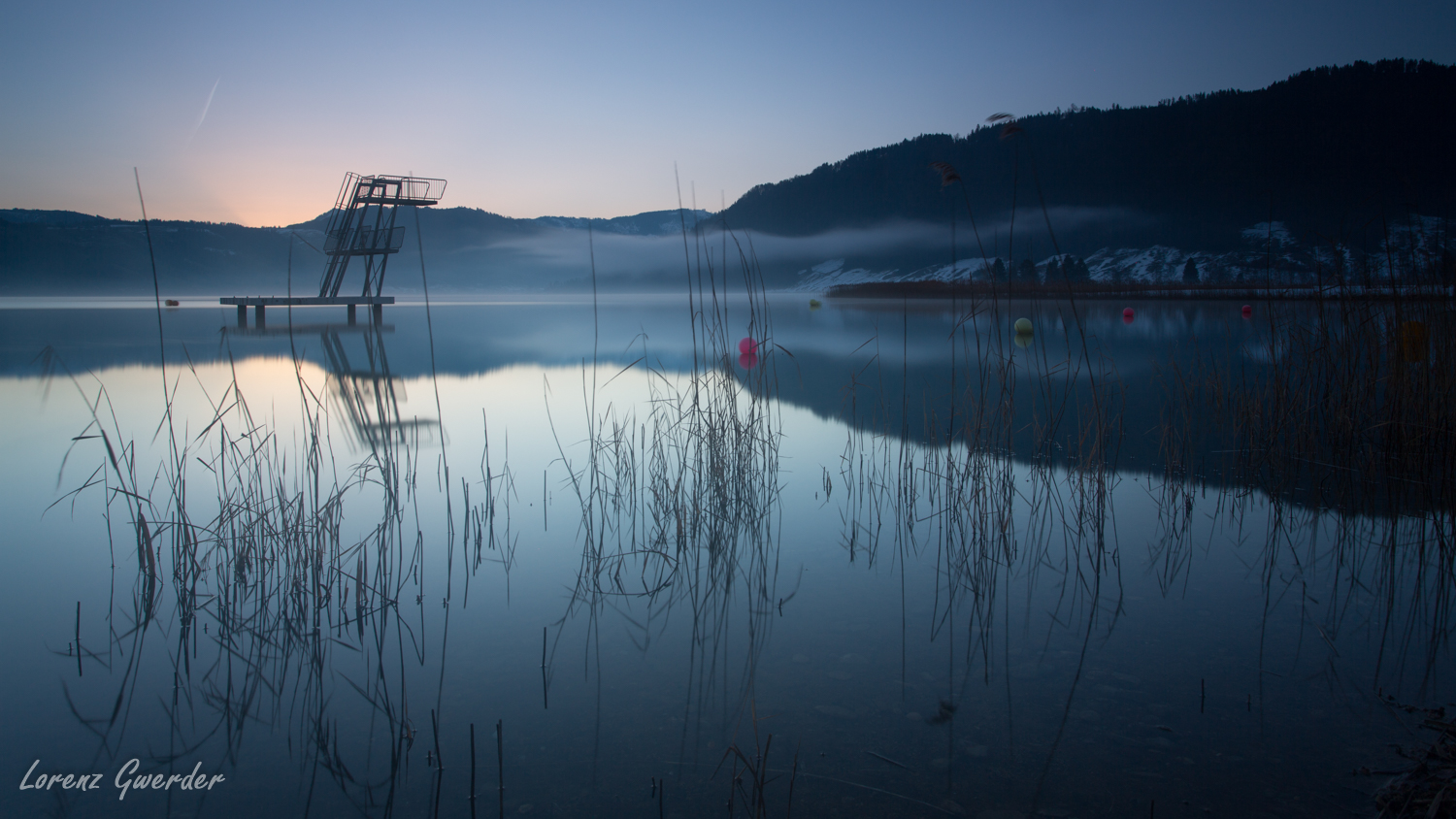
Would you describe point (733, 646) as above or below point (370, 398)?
below

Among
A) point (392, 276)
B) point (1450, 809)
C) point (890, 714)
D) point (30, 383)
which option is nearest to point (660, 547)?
point (890, 714)

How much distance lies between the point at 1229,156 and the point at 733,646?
417 ft

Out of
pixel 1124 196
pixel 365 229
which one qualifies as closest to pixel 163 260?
pixel 365 229

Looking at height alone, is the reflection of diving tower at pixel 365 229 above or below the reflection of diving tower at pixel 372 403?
above

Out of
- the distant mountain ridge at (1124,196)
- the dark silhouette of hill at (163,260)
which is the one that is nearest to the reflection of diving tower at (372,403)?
the dark silhouette of hill at (163,260)

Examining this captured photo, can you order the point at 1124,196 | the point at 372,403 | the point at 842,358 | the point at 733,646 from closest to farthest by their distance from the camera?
the point at 733,646 → the point at 372,403 → the point at 842,358 → the point at 1124,196

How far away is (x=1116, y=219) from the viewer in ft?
350

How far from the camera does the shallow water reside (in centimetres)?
138

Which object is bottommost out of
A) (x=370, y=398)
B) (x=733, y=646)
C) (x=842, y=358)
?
(x=733, y=646)

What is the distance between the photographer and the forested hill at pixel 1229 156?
8706cm

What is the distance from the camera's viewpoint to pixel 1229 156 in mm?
99312

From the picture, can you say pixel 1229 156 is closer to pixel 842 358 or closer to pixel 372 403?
pixel 842 358
